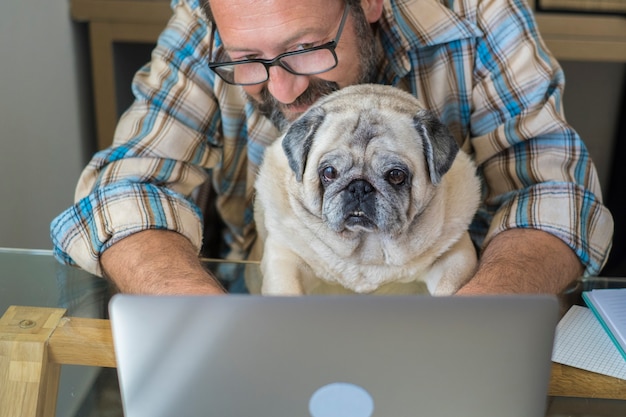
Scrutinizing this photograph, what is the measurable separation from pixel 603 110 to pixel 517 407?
2132 mm

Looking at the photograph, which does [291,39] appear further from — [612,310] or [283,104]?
[612,310]

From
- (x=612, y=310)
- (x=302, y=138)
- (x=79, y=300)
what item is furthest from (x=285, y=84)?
(x=612, y=310)

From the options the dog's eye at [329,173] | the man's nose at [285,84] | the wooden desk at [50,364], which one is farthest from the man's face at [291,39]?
the wooden desk at [50,364]

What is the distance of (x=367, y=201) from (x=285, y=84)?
30 cm

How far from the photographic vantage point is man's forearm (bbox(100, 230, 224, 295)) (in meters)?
1.01

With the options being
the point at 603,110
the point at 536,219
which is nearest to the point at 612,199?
the point at 603,110

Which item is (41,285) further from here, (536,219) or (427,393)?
(536,219)

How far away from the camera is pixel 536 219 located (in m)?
1.19

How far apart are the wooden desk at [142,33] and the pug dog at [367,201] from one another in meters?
1.06

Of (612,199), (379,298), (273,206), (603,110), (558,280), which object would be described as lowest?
(612,199)

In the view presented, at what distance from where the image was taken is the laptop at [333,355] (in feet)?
2.00

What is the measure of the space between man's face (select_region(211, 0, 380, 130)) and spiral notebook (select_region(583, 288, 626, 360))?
512 millimetres

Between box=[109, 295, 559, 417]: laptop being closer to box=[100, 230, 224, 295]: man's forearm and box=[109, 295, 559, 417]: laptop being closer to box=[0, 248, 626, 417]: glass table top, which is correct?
box=[0, 248, 626, 417]: glass table top

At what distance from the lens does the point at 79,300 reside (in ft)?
3.35
